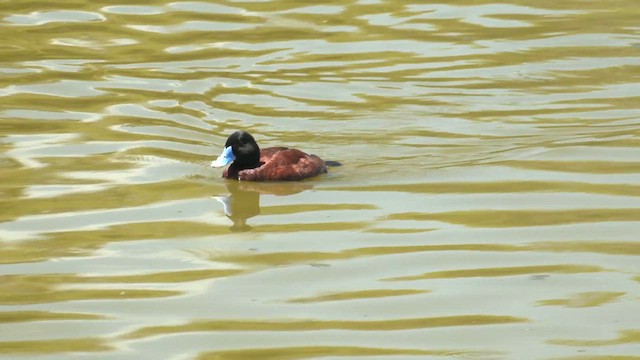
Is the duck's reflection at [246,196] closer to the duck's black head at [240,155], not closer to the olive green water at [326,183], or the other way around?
the olive green water at [326,183]

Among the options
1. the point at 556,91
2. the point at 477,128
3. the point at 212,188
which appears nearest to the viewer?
the point at 212,188

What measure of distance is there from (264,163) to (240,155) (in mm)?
206

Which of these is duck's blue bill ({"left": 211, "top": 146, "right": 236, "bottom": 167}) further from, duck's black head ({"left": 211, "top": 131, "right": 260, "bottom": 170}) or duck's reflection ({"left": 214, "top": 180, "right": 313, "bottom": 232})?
duck's reflection ({"left": 214, "top": 180, "right": 313, "bottom": 232})

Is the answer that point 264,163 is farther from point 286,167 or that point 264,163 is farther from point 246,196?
point 246,196

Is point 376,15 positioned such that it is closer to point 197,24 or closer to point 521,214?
point 197,24

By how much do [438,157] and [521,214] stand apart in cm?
183

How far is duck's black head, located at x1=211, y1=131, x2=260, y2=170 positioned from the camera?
34.9 feet

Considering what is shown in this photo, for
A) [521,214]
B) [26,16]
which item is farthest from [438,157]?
[26,16]

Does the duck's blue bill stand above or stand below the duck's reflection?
above

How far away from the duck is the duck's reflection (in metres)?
0.05

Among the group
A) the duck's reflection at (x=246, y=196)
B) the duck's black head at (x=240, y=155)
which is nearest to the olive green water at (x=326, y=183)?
the duck's reflection at (x=246, y=196)

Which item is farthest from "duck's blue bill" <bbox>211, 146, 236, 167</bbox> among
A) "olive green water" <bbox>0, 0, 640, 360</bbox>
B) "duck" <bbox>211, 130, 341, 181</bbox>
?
"olive green water" <bbox>0, 0, 640, 360</bbox>

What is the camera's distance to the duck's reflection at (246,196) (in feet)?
31.6

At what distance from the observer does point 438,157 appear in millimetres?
10977
